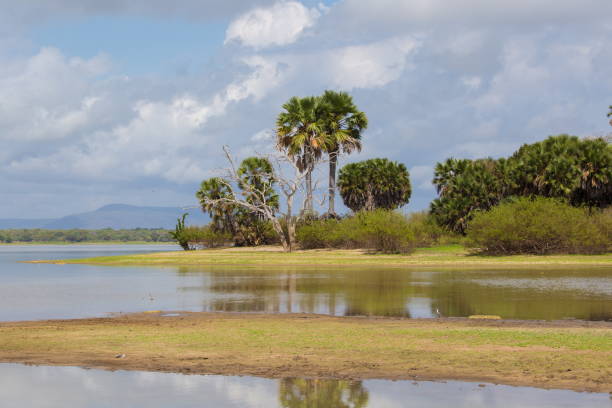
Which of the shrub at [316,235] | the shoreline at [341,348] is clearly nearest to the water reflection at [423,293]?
the shoreline at [341,348]

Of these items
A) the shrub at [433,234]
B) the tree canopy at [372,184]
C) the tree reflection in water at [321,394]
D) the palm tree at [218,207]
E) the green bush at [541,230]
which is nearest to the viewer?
the tree reflection in water at [321,394]

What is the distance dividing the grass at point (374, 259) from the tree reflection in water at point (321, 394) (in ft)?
135

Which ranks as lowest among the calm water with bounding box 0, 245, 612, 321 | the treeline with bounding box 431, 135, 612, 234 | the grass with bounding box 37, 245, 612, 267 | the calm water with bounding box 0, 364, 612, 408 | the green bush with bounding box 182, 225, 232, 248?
the calm water with bounding box 0, 364, 612, 408

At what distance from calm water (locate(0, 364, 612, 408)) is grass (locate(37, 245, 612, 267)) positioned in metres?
41.0

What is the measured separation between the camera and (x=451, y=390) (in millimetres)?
11406

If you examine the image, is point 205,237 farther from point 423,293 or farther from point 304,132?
point 423,293

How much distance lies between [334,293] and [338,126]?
48.8 m

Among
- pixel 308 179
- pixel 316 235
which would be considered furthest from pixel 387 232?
pixel 308 179

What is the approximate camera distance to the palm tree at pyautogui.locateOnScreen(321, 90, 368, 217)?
251 feet

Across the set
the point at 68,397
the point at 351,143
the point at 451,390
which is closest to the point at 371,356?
the point at 451,390

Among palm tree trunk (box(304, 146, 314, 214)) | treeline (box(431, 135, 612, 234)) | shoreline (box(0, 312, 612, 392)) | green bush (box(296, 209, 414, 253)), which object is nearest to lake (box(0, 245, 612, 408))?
shoreline (box(0, 312, 612, 392))

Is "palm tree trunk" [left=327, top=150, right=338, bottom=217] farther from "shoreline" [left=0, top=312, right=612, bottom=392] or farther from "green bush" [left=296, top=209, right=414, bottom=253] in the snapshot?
"shoreline" [left=0, top=312, right=612, bottom=392]

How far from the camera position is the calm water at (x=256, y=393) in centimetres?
1069

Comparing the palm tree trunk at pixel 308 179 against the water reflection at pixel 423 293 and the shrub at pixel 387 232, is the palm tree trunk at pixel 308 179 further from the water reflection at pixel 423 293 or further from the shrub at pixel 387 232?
the water reflection at pixel 423 293
